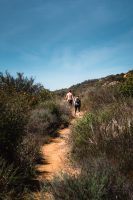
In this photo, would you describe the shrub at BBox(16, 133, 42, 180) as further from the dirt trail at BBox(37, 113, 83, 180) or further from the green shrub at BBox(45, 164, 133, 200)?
the green shrub at BBox(45, 164, 133, 200)

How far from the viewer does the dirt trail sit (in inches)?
322

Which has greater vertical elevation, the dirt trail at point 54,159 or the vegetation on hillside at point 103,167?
the vegetation on hillside at point 103,167

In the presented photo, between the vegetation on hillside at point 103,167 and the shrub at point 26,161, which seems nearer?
the vegetation on hillside at point 103,167

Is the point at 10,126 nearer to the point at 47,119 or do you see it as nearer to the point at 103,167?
the point at 103,167

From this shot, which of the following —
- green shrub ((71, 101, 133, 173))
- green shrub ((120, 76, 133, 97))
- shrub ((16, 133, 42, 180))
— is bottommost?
shrub ((16, 133, 42, 180))

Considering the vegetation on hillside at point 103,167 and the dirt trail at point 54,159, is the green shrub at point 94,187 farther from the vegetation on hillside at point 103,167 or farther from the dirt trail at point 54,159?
the dirt trail at point 54,159

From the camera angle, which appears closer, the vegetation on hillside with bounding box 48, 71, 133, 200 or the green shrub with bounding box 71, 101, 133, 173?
the vegetation on hillside with bounding box 48, 71, 133, 200

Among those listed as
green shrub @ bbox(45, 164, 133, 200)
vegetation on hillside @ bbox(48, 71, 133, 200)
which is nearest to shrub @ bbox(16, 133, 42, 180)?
vegetation on hillside @ bbox(48, 71, 133, 200)

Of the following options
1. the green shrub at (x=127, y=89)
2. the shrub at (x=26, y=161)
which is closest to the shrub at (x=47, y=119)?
the green shrub at (x=127, y=89)

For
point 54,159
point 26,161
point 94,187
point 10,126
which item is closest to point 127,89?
point 54,159

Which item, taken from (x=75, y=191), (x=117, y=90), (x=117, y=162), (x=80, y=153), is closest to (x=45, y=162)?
(x=80, y=153)

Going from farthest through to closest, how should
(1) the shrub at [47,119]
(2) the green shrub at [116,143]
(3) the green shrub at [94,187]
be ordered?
1. (1) the shrub at [47,119]
2. (2) the green shrub at [116,143]
3. (3) the green shrub at [94,187]

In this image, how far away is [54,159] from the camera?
1016cm

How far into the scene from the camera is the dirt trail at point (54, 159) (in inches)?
322
